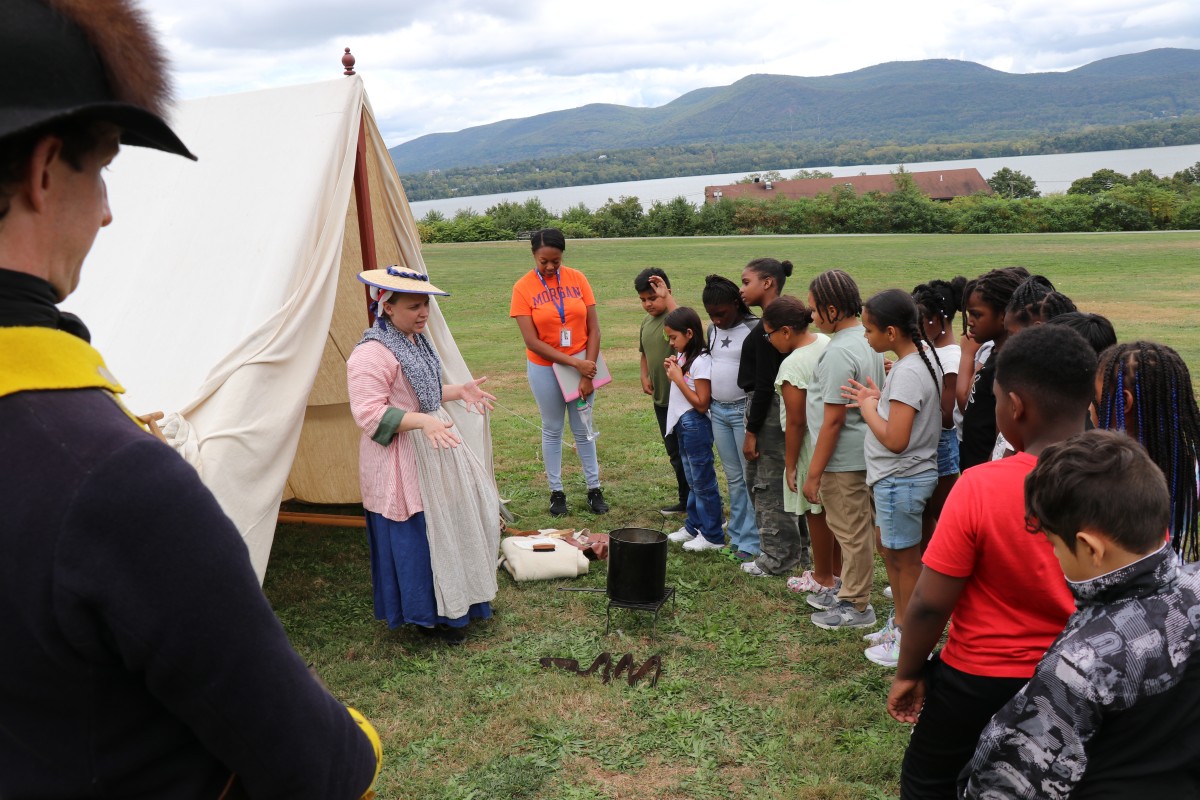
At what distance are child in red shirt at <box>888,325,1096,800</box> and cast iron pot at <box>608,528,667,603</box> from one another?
2342 millimetres

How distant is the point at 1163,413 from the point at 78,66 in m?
3.01

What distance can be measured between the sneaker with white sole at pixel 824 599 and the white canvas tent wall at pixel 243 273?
2.46 metres

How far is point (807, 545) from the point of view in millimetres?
6262

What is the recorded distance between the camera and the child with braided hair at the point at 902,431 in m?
4.23

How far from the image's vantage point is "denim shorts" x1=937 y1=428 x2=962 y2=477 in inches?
189

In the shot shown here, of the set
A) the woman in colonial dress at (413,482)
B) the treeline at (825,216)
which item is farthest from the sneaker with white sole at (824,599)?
the treeline at (825,216)

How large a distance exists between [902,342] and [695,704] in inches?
79.8

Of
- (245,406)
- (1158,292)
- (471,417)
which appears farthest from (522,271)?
(245,406)

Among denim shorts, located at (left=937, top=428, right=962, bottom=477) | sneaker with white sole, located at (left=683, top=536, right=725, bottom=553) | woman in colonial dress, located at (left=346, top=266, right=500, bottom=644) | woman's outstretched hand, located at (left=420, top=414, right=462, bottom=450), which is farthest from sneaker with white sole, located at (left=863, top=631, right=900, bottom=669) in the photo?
woman's outstretched hand, located at (left=420, top=414, right=462, bottom=450)

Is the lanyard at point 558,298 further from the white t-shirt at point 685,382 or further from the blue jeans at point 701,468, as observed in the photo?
the blue jeans at point 701,468

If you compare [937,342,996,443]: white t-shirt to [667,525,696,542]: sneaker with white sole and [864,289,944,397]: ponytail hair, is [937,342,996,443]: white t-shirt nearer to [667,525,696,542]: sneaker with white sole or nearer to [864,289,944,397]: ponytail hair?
[864,289,944,397]: ponytail hair

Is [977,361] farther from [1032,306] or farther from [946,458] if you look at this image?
[1032,306]

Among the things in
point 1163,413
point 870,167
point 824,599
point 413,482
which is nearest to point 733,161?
point 870,167

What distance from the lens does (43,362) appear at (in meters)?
0.97
